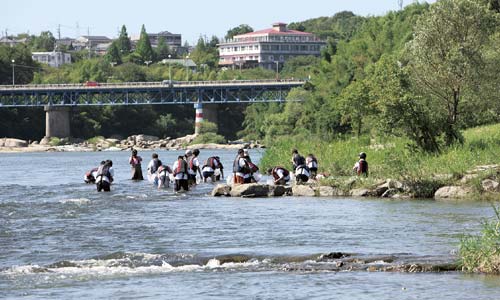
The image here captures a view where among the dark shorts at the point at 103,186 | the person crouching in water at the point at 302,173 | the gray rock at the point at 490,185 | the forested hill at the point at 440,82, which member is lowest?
the dark shorts at the point at 103,186

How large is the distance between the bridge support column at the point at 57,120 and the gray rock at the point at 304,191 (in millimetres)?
142465

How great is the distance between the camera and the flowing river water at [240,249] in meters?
23.1

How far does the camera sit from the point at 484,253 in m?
23.4

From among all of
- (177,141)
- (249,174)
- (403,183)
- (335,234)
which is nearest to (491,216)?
(335,234)

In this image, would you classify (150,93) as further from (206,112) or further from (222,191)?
(222,191)

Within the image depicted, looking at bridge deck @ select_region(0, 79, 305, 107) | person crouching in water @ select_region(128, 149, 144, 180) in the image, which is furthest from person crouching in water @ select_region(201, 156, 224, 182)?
bridge deck @ select_region(0, 79, 305, 107)

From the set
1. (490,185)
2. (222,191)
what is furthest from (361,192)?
(222,191)

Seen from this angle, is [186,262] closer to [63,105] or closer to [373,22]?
[373,22]

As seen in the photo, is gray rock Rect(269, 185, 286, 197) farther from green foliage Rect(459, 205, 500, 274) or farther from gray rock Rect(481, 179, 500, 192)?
green foliage Rect(459, 205, 500, 274)

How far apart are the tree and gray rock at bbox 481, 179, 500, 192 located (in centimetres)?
1305

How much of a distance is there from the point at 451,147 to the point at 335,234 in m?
17.3

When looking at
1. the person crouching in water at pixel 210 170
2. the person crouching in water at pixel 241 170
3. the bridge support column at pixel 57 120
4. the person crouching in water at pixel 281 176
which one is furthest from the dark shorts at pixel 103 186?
the bridge support column at pixel 57 120

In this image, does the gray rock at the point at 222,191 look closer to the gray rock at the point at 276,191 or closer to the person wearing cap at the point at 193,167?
the gray rock at the point at 276,191

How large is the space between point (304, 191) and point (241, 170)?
3851 mm
